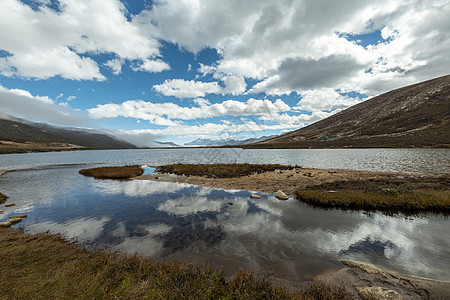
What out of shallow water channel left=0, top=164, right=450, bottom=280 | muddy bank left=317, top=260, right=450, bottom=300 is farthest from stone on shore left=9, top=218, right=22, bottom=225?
muddy bank left=317, top=260, right=450, bottom=300

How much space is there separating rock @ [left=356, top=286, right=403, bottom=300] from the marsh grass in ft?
3.09

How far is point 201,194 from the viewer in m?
23.9

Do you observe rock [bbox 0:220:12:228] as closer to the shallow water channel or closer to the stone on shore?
the stone on shore

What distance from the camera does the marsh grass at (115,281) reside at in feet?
19.0

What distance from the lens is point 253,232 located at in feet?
43.0

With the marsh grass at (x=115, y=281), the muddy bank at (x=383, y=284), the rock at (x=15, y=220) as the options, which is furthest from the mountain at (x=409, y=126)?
the rock at (x=15, y=220)

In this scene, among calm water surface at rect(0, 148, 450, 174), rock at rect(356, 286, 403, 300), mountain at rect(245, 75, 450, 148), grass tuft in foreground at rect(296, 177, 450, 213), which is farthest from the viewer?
mountain at rect(245, 75, 450, 148)

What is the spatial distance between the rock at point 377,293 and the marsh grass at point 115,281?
37.1 inches

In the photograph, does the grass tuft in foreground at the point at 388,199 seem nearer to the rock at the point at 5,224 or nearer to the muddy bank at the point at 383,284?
the muddy bank at the point at 383,284

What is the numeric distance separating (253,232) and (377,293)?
296 inches

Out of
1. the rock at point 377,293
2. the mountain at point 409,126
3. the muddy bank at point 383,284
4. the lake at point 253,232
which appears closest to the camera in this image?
the rock at point 377,293

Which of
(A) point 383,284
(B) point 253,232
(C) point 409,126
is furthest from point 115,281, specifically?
(C) point 409,126

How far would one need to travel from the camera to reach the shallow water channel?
9.53 metres

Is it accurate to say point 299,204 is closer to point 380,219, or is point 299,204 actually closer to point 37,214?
point 380,219
